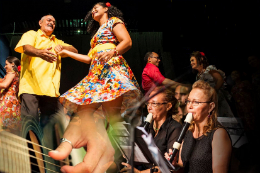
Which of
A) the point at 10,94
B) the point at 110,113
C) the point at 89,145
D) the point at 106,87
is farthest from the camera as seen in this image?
the point at 10,94

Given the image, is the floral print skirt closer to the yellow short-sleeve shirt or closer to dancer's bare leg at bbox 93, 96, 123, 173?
dancer's bare leg at bbox 93, 96, 123, 173

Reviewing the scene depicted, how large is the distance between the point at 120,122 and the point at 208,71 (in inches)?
19.2

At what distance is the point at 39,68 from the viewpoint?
1.98 meters

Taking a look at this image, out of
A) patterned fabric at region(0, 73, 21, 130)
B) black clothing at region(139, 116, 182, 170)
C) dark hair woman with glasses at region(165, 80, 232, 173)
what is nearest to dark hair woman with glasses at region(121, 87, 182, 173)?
black clothing at region(139, 116, 182, 170)

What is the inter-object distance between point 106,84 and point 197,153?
1.92 ft

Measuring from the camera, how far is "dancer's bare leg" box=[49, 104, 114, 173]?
1.27 m

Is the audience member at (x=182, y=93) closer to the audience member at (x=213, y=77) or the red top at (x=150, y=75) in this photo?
the audience member at (x=213, y=77)

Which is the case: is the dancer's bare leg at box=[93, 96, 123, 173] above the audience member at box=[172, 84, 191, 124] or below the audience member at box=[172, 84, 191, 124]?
below

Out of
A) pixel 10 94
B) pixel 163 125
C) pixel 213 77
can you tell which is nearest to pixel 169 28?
pixel 213 77

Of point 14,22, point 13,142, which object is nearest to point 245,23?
point 13,142

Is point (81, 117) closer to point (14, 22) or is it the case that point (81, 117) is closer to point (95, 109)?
point (95, 109)

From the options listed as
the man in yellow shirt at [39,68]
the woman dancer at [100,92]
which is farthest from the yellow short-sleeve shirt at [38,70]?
the woman dancer at [100,92]

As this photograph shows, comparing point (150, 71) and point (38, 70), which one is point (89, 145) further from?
point (38, 70)

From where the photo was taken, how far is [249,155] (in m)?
1.21
